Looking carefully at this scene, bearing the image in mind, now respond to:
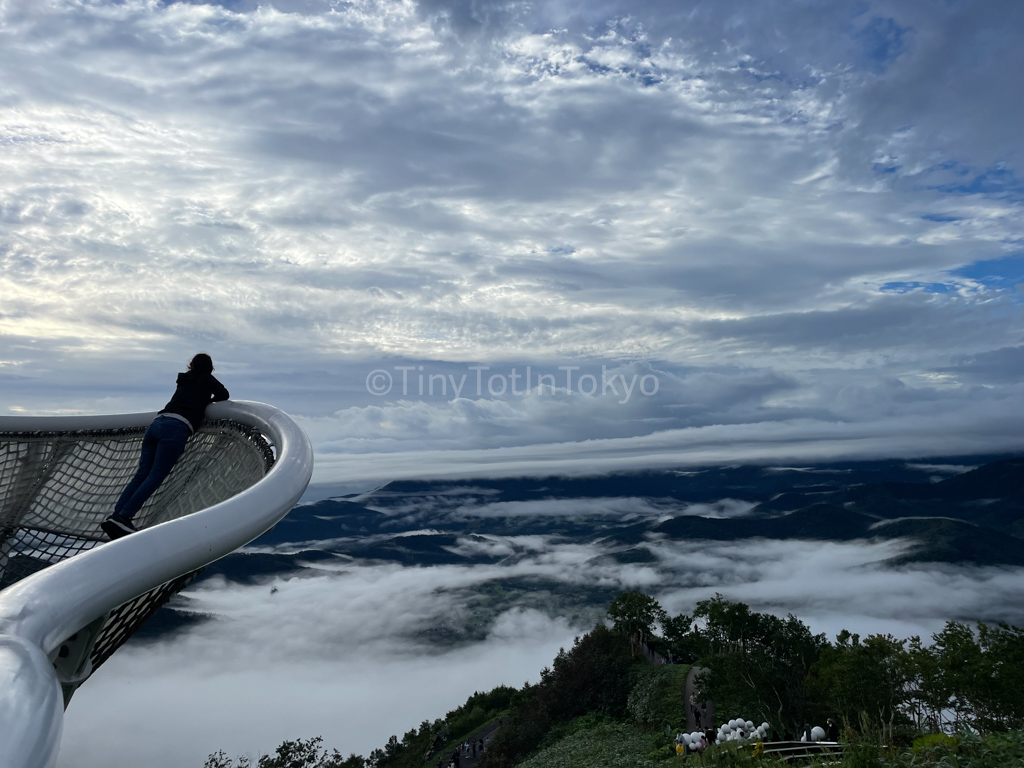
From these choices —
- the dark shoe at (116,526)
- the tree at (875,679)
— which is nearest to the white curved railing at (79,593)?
the dark shoe at (116,526)

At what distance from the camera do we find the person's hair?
21.6ft

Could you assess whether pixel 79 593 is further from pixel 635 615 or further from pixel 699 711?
pixel 635 615

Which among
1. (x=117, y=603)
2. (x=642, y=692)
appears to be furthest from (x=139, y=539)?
(x=642, y=692)

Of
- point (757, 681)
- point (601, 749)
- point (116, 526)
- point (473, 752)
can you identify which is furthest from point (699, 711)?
point (116, 526)

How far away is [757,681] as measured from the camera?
4909 cm

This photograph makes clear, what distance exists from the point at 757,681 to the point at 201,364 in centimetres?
5224

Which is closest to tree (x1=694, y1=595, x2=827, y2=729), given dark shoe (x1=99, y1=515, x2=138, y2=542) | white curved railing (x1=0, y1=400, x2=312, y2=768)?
dark shoe (x1=99, y1=515, x2=138, y2=542)

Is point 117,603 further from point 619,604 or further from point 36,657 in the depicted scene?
point 619,604

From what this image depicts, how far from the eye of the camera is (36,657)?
179cm

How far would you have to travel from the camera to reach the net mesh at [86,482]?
5988mm

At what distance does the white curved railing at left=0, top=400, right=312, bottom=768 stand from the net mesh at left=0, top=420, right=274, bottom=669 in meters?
1.99

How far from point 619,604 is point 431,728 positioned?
53116 mm

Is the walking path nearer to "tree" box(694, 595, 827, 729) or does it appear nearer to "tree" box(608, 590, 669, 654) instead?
"tree" box(608, 590, 669, 654)

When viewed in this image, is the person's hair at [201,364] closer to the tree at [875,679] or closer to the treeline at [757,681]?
the treeline at [757,681]
